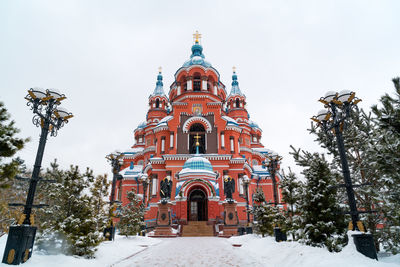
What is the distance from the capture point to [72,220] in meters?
7.16

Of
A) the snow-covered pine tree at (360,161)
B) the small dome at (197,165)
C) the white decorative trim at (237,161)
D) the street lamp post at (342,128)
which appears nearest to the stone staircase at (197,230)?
the small dome at (197,165)

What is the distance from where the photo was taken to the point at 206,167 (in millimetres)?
22672

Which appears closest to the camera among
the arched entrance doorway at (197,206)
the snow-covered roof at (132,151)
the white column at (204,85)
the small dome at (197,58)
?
the arched entrance doorway at (197,206)

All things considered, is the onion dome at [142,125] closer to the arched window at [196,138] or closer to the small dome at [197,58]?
the small dome at [197,58]

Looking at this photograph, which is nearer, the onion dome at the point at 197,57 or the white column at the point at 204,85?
the white column at the point at 204,85

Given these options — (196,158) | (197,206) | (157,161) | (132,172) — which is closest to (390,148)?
(196,158)

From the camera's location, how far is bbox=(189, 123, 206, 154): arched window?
1053 inches

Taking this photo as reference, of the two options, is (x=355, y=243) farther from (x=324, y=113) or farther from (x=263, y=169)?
(x=263, y=169)

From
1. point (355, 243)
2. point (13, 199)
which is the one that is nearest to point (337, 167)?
point (355, 243)

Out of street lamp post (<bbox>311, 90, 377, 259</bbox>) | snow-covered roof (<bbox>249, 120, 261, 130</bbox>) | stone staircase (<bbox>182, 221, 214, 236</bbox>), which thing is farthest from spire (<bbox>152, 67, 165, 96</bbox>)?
street lamp post (<bbox>311, 90, 377, 259</bbox>)

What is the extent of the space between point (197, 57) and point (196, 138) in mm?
11219

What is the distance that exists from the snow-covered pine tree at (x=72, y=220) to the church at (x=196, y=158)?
10584 mm

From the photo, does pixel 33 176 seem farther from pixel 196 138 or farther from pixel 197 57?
pixel 197 57

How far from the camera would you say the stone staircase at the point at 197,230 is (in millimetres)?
18891
